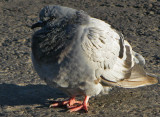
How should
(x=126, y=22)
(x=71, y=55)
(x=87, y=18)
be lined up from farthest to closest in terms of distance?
(x=126, y=22), (x=87, y=18), (x=71, y=55)

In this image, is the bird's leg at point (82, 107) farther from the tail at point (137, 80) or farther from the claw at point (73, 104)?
the tail at point (137, 80)

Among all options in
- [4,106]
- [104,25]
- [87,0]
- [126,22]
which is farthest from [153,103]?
[87,0]

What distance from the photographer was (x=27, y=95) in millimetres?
4949

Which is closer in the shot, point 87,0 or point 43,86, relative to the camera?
point 43,86

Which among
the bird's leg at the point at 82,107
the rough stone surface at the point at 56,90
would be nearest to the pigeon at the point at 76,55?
the bird's leg at the point at 82,107

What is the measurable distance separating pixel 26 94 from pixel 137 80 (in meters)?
1.56

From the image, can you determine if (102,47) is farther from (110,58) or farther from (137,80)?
(137,80)

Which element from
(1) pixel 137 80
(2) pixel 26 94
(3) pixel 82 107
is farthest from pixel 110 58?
(2) pixel 26 94

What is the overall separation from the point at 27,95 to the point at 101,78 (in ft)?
3.74

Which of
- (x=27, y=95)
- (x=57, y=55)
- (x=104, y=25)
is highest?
(x=104, y=25)

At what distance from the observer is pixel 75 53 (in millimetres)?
4152

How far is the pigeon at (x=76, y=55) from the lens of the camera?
418 cm

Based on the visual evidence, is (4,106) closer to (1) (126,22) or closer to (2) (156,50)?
(2) (156,50)

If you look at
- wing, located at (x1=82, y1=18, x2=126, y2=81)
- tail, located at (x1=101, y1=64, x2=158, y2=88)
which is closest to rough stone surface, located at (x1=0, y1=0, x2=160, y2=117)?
tail, located at (x1=101, y1=64, x2=158, y2=88)
